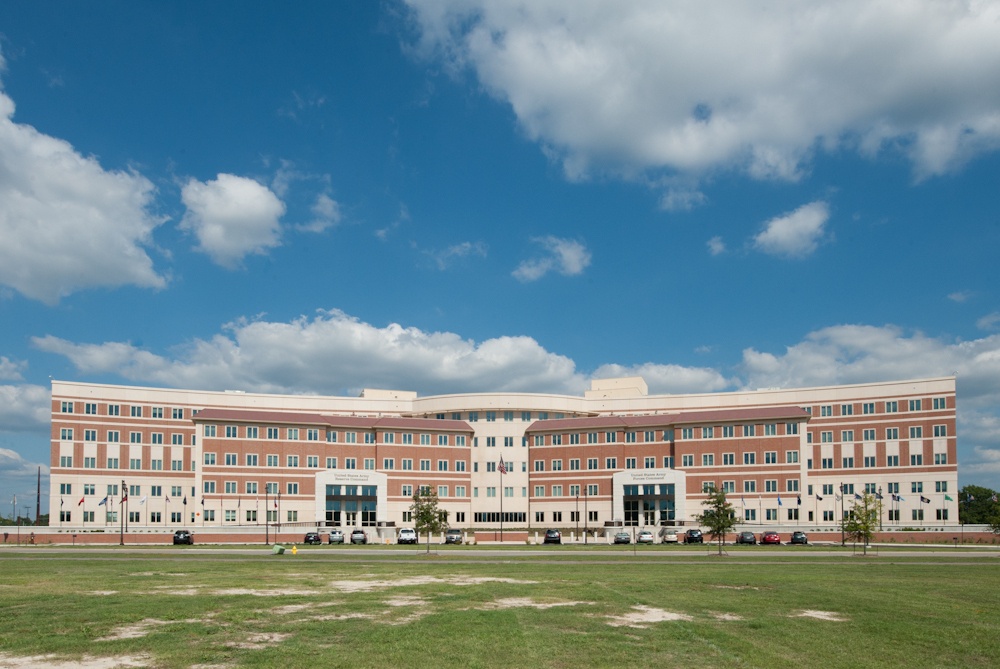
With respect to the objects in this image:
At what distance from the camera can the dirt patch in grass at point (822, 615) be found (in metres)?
22.7

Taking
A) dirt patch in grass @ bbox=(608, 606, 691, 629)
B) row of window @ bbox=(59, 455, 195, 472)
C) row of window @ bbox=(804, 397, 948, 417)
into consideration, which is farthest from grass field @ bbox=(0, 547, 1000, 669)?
row of window @ bbox=(804, 397, 948, 417)

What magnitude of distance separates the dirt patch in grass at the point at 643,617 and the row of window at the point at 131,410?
351 feet

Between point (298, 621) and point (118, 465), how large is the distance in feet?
353

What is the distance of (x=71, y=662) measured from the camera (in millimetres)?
16828

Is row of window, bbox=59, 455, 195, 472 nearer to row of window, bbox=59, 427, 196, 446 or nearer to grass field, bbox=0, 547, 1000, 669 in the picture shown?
row of window, bbox=59, 427, 196, 446

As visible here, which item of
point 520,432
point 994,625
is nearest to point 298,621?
point 994,625

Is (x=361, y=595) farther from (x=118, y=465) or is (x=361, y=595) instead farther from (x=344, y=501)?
(x=118, y=465)

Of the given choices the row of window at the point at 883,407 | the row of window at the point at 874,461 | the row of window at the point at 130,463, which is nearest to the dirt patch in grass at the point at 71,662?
the row of window at the point at 130,463

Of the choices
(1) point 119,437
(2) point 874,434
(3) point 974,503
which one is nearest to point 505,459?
(2) point 874,434

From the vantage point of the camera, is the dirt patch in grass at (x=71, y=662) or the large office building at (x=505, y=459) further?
the large office building at (x=505, y=459)

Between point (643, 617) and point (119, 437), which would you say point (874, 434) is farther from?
point (643, 617)

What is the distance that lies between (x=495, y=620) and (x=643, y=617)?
12.7ft

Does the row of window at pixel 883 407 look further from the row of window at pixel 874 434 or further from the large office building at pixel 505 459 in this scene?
the row of window at pixel 874 434

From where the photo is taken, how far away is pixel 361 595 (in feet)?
89.8
